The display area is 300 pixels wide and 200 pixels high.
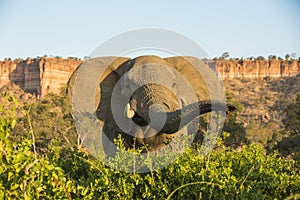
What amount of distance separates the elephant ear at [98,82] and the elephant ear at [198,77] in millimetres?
761

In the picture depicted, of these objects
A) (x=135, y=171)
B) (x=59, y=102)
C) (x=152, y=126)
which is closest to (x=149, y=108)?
(x=152, y=126)

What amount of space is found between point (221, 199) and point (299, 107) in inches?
615

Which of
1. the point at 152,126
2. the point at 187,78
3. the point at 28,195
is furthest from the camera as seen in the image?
the point at 187,78

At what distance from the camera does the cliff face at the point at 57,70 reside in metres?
72.4

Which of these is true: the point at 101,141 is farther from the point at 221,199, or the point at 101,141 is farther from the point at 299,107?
the point at 299,107

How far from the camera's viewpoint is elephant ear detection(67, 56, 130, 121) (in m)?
7.52

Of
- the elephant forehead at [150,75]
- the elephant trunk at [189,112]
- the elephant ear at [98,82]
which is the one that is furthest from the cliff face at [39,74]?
the elephant trunk at [189,112]

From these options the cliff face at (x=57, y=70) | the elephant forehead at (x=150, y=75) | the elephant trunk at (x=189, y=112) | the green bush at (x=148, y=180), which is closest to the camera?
the green bush at (x=148, y=180)

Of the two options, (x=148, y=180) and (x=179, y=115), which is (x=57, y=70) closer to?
(x=179, y=115)

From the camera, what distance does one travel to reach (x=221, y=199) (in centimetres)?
370

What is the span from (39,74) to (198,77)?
66143mm

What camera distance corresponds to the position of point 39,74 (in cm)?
7219

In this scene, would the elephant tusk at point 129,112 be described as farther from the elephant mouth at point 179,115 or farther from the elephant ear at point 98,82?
the elephant ear at point 98,82

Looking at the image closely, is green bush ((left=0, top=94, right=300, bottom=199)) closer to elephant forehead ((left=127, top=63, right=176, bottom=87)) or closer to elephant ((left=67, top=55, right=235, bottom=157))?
elephant ((left=67, top=55, right=235, bottom=157))
